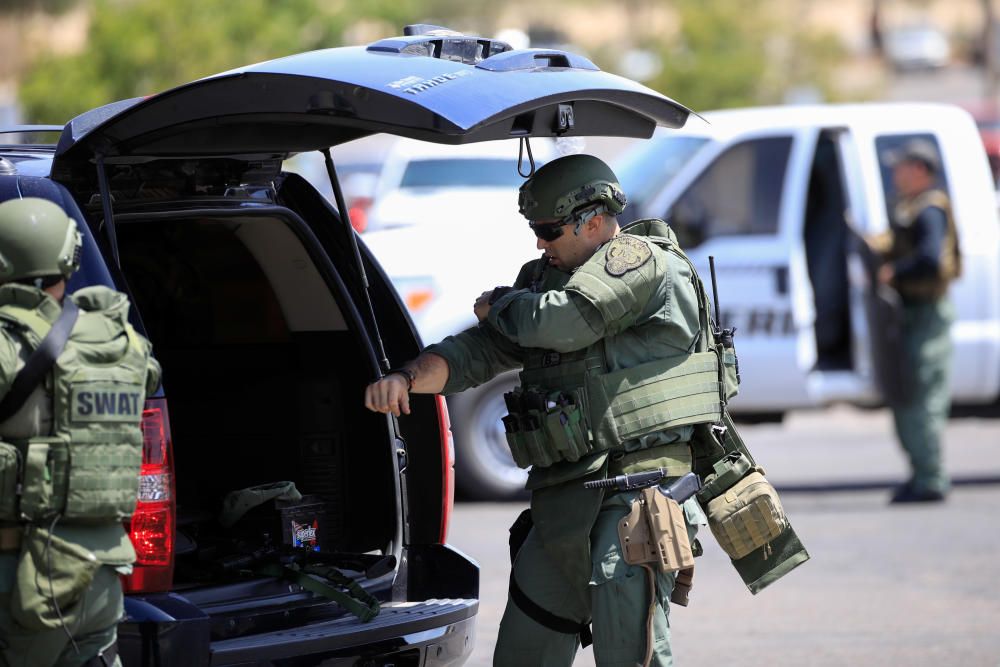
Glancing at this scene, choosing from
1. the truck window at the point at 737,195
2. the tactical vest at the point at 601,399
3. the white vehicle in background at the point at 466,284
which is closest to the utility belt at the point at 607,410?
the tactical vest at the point at 601,399

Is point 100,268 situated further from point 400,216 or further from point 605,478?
point 400,216

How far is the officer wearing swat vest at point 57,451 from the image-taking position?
10.6ft

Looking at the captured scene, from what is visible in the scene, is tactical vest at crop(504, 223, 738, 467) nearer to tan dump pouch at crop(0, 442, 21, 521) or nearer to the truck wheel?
tan dump pouch at crop(0, 442, 21, 521)

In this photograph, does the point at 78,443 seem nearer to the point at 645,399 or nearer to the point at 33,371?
the point at 33,371

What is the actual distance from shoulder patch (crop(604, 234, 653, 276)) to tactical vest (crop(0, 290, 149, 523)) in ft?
4.40

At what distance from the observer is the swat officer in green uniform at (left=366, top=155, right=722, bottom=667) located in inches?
158

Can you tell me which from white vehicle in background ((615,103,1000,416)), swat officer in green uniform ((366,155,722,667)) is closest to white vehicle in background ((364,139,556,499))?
white vehicle in background ((615,103,1000,416))

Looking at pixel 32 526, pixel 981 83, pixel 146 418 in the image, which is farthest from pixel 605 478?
pixel 981 83

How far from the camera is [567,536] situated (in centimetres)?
411

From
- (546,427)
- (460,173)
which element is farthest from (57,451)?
(460,173)

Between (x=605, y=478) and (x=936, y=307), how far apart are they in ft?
18.8

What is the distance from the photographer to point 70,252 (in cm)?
335

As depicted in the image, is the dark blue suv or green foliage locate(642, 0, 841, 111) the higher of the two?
green foliage locate(642, 0, 841, 111)

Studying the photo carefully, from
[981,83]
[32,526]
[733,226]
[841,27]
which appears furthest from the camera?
[841,27]
